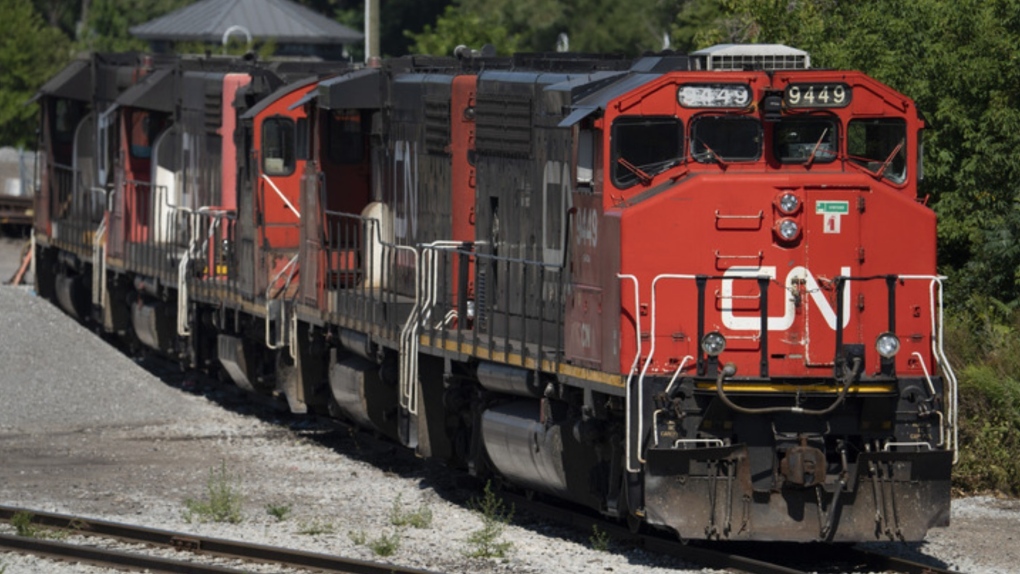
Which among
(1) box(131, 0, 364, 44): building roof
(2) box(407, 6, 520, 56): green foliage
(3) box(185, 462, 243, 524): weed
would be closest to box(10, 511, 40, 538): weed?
(3) box(185, 462, 243, 524): weed

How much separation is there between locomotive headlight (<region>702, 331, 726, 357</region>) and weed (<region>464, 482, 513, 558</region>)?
2.00 meters

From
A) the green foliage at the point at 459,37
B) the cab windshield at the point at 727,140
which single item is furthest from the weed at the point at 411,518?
the green foliage at the point at 459,37

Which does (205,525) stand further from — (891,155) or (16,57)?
(16,57)

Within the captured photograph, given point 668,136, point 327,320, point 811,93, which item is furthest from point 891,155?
point 327,320

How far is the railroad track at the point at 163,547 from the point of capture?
484 inches

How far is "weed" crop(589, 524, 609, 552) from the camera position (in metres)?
13.1

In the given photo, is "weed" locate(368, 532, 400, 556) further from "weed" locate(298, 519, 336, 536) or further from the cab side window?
the cab side window

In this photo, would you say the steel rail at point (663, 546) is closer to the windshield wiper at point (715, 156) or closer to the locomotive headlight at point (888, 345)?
the locomotive headlight at point (888, 345)

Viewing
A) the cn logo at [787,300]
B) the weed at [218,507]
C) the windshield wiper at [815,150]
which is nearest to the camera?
the cn logo at [787,300]

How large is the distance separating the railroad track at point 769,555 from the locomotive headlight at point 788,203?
2.32 m

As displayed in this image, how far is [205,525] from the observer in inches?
567

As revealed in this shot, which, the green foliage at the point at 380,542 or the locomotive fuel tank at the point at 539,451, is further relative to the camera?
the locomotive fuel tank at the point at 539,451

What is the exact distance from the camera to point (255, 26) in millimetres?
58469

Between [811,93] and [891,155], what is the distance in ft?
2.45
